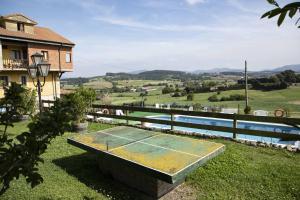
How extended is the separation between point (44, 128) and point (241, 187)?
15.1ft

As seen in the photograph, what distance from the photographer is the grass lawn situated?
505cm

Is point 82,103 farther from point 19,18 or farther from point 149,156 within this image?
point 19,18

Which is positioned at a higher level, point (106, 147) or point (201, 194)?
point (106, 147)

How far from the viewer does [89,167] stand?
6.75 metres

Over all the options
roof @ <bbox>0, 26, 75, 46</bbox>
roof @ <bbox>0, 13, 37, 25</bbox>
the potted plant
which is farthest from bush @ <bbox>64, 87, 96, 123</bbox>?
roof @ <bbox>0, 13, 37, 25</bbox>

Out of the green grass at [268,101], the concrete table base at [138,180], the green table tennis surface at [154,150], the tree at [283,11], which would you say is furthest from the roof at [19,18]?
the tree at [283,11]

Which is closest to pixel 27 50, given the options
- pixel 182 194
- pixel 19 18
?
pixel 19 18

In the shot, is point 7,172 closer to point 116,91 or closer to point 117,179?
point 117,179

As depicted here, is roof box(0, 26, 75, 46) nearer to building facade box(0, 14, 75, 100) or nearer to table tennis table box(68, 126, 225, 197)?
building facade box(0, 14, 75, 100)

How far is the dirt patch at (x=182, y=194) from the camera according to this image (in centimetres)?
513

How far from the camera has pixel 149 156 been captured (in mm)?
5086

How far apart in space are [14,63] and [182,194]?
899 inches

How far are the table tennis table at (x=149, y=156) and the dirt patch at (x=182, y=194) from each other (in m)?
0.11

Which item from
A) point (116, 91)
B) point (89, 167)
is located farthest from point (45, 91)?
point (116, 91)
